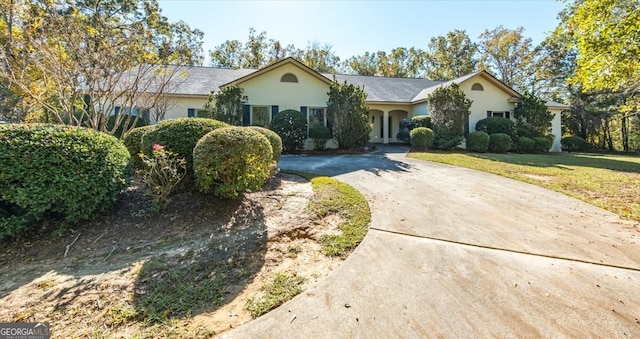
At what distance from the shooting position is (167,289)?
9.84ft

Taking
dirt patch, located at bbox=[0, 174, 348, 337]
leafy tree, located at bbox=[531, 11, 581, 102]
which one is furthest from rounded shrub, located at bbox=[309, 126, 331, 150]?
leafy tree, located at bbox=[531, 11, 581, 102]

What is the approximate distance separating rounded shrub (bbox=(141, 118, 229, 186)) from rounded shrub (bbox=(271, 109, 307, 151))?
338 inches

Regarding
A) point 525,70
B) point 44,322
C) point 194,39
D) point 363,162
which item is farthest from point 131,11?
point 525,70

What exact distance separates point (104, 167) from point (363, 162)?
26.5ft

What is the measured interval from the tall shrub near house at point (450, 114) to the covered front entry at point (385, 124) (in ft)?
13.5

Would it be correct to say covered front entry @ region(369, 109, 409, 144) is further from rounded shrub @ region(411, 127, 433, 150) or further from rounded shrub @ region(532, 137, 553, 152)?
rounded shrub @ region(532, 137, 553, 152)

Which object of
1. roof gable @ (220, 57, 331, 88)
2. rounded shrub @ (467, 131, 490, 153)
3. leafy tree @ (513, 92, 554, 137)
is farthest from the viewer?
leafy tree @ (513, 92, 554, 137)

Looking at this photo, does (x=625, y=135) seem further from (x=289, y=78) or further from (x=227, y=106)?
(x=227, y=106)

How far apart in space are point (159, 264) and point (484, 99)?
1954 cm

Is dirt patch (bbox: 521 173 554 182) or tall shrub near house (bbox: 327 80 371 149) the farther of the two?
tall shrub near house (bbox: 327 80 371 149)

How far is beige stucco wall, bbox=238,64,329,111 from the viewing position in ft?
50.2

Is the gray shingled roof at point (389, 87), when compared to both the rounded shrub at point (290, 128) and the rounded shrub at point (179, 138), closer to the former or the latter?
the rounded shrub at point (290, 128)

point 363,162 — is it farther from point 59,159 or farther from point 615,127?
point 615,127

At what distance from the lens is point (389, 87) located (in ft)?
69.9
